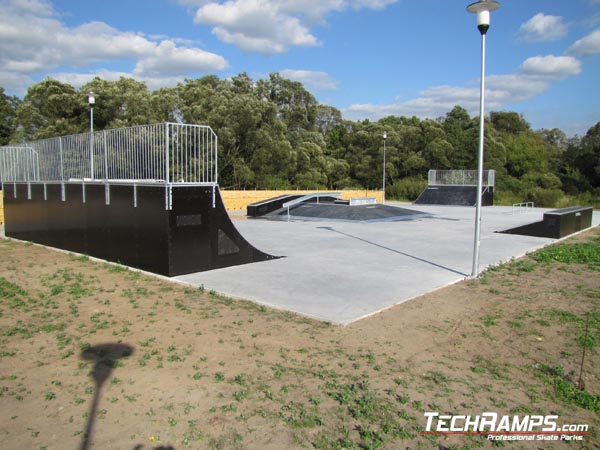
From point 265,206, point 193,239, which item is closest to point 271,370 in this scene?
point 193,239

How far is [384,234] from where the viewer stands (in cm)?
1609

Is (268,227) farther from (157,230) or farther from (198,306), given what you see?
(198,306)

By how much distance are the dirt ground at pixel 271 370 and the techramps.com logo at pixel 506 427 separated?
77mm

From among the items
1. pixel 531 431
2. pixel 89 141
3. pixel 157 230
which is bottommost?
pixel 531 431

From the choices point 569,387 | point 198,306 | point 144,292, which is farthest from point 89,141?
point 569,387

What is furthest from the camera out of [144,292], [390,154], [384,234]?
[390,154]

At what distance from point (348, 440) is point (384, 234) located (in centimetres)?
1320

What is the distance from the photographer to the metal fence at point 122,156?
9.10m

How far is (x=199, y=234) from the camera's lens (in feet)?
30.2

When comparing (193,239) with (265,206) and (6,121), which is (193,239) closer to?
(265,206)

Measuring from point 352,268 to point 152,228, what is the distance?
4.22 metres

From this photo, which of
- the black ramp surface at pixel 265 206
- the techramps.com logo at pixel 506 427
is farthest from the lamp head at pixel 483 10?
the black ramp surface at pixel 265 206

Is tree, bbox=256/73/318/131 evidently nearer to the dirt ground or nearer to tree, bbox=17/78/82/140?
tree, bbox=17/78/82/140

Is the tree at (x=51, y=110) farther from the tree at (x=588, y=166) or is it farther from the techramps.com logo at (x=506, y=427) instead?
the tree at (x=588, y=166)
